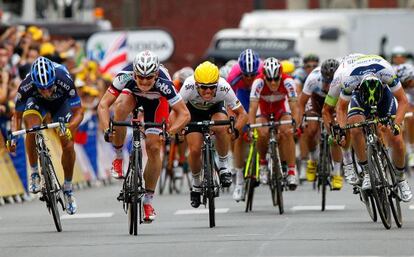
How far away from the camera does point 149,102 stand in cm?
1761

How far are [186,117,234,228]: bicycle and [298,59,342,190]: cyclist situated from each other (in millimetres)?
2830

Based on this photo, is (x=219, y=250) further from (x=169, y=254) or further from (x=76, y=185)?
(x=76, y=185)

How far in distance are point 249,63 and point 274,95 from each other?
518 mm

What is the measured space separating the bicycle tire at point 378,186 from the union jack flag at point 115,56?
17.8 m

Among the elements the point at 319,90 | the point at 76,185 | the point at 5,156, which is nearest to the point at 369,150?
the point at 319,90

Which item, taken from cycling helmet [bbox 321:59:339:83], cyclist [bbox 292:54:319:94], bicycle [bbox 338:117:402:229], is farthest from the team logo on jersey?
cyclist [bbox 292:54:319:94]

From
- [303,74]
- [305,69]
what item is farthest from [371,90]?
[303,74]

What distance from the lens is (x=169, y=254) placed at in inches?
577

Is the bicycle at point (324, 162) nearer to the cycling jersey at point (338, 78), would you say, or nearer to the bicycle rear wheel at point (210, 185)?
the cycling jersey at point (338, 78)

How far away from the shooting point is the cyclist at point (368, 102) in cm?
1672

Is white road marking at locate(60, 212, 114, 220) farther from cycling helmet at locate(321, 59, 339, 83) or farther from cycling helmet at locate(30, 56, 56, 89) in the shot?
cycling helmet at locate(321, 59, 339, 83)

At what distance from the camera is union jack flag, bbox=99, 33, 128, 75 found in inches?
1337

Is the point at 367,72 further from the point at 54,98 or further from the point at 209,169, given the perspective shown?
the point at 54,98

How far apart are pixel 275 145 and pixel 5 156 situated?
5.70 metres
